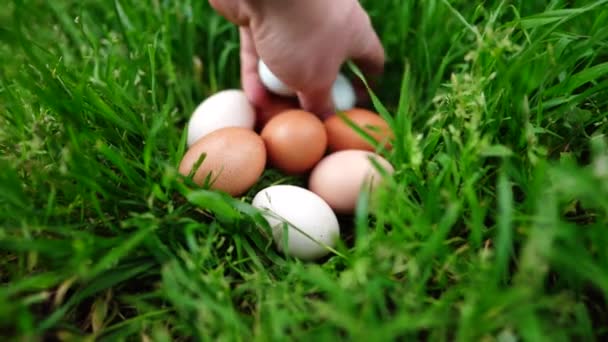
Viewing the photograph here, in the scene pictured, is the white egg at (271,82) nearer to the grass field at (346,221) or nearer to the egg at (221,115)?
the egg at (221,115)

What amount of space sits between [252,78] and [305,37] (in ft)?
0.93

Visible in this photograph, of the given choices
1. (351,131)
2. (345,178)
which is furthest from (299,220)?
(351,131)

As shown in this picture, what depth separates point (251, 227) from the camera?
1.05m

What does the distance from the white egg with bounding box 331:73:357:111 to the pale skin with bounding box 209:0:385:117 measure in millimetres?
96

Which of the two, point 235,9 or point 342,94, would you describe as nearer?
point 235,9

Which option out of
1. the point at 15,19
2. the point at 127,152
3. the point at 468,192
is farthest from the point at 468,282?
the point at 15,19

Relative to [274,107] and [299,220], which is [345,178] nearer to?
[299,220]

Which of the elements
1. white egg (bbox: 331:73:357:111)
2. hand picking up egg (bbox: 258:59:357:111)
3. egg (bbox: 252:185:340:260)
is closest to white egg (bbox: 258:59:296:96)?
hand picking up egg (bbox: 258:59:357:111)

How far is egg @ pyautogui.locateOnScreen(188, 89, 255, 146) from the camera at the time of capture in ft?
4.06

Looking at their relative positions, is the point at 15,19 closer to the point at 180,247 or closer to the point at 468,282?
the point at 180,247

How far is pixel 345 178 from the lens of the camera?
1.11m

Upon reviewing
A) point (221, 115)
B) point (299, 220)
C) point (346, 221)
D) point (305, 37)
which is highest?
point (305, 37)

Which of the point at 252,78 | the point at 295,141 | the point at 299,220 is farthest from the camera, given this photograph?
the point at 252,78

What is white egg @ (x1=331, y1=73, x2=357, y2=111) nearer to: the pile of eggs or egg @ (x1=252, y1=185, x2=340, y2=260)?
the pile of eggs
